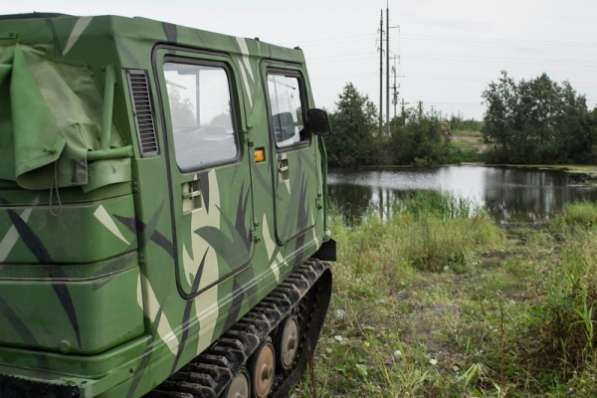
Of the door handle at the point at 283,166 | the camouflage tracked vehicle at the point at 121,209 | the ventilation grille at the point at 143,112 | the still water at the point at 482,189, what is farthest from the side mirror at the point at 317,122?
the still water at the point at 482,189

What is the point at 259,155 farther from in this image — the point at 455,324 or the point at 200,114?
the point at 455,324

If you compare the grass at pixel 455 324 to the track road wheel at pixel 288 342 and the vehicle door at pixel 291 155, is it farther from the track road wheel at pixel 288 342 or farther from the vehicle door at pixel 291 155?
the vehicle door at pixel 291 155

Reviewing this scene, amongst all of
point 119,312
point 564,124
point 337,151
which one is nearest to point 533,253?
point 119,312

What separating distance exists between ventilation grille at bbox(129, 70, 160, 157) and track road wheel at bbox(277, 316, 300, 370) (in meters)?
2.47

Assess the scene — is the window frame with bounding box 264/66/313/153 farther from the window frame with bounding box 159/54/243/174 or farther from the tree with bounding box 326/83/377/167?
the tree with bounding box 326/83/377/167

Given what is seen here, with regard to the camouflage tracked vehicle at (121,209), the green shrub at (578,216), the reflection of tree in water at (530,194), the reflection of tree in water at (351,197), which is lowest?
the reflection of tree in water at (530,194)

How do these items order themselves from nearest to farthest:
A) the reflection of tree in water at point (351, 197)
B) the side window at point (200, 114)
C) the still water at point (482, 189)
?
the side window at point (200, 114) < the reflection of tree in water at point (351, 197) < the still water at point (482, 189)

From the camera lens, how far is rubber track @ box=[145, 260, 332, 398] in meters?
3.33

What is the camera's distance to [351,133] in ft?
145

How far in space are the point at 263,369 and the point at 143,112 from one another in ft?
7.52

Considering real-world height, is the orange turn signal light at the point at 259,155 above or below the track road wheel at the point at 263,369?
above

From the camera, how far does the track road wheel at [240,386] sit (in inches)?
152

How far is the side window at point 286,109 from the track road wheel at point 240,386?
5.17ft

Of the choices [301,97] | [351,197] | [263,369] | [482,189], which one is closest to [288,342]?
[263,369]
